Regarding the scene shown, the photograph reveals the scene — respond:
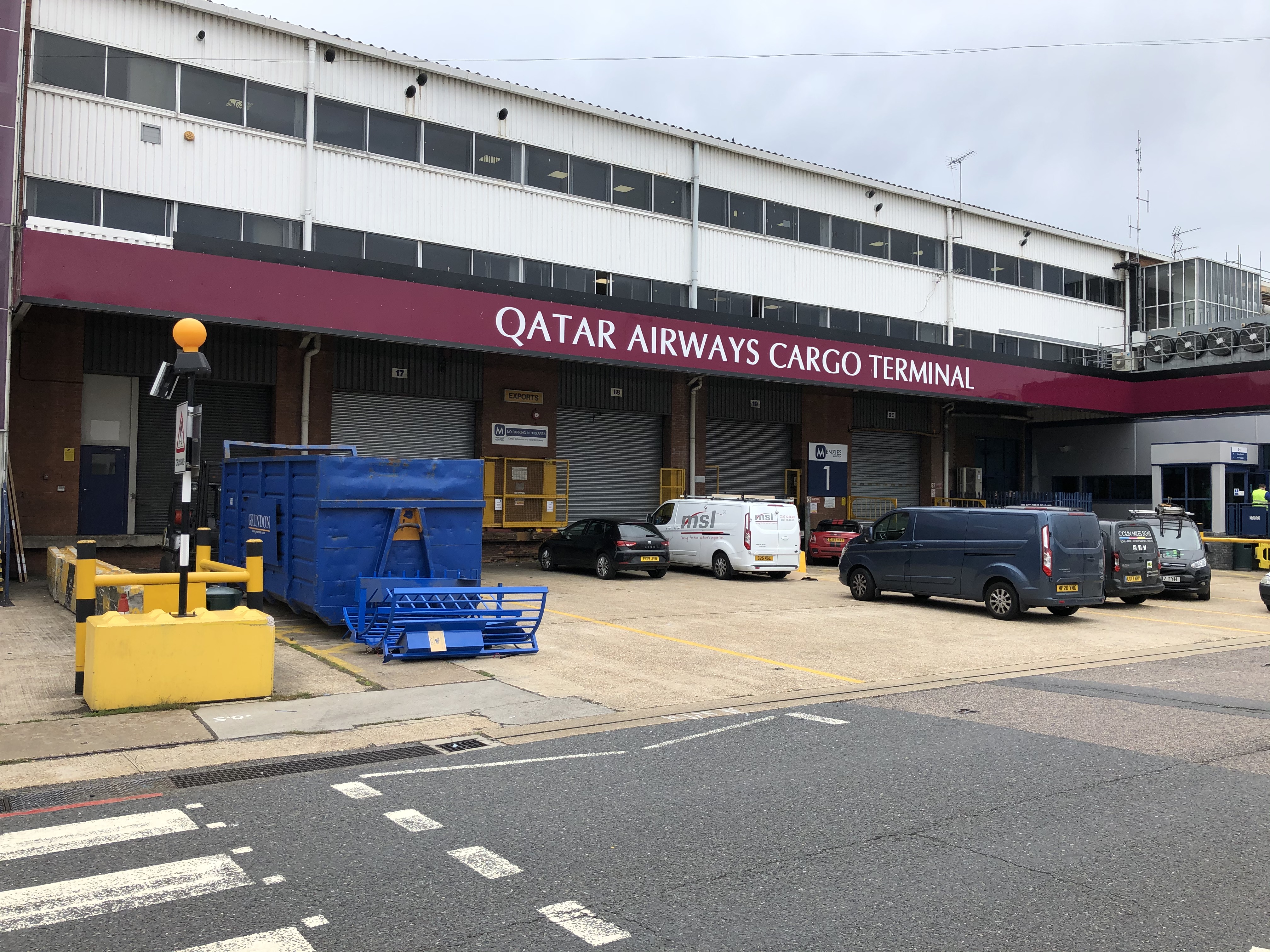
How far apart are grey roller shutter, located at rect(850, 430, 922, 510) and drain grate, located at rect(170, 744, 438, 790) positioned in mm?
26777

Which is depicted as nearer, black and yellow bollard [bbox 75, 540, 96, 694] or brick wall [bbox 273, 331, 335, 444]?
black and yellow bollard [bbox 75, 540, 96, 694]

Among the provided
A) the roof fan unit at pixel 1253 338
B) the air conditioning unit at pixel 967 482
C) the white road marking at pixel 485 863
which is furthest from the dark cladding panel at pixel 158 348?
the roof fan unit at pixel 1253 338

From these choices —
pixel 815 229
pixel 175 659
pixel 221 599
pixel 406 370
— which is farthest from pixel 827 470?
pixel 175 659

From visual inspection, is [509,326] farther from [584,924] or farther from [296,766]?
[584,924]

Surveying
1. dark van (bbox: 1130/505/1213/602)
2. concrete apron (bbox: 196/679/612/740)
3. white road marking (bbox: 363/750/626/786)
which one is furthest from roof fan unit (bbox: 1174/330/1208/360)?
white road marking (bbox: 363/750/626/786)

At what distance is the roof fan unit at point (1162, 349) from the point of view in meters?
35.1

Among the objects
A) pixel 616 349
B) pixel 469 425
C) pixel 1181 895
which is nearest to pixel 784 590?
pixel 616 349

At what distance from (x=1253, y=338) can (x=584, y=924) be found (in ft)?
112

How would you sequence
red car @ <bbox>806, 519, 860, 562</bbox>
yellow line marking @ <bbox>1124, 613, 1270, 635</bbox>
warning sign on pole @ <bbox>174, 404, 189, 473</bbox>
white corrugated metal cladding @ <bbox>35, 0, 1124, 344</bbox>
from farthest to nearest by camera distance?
red car @ <bbox>806, 519, 860, 562</bbox> → white corrugated metal cladding @ <bbox>35, 0, 1124, 344</bbox> → yellow line marking @ <bbox>1124, 613, 1270, 635</bbox> → warning sign on pole @ <bbox>174, 404, 189, 473</bbox>

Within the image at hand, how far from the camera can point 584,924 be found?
172 inches

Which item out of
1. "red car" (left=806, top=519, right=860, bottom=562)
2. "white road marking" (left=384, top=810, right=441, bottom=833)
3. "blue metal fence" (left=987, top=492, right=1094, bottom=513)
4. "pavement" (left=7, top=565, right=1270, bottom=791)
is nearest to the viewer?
"white road marking" (left=384, top=810, right=441, bottom=833)

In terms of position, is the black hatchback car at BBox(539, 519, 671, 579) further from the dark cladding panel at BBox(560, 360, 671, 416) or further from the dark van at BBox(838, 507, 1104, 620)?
the dark van at BBox(838, 507, 1104, 620)

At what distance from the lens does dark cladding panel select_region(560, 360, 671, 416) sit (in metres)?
26.6

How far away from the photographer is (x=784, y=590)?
2056 cm
